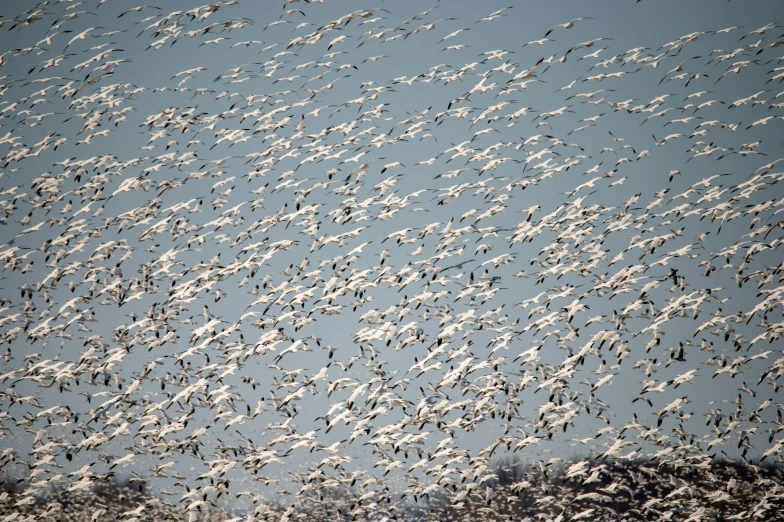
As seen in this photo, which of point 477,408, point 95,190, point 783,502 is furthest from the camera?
point 783,502

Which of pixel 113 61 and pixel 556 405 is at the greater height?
pixel 113 61

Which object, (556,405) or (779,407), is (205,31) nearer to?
(556,405)

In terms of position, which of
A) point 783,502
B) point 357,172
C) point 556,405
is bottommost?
point 783,502

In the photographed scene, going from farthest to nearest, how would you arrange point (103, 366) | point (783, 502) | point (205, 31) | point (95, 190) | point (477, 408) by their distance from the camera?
point (783, 502) → point (95, 190) → point (103, 366) → point (477, 408) → point (205, 31)

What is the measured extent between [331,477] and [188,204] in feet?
52.0

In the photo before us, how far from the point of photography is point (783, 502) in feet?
156

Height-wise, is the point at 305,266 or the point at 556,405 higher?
the point at 305,266

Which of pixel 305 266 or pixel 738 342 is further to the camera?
pixel 305 266

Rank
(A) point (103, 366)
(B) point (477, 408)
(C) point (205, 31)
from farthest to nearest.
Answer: (A) point (103, 366) → (B) point (477, 408) → (C) point (205, 31)

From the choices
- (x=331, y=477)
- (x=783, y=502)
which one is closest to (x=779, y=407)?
(x=783, y=502)

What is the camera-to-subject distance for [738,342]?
3666cm

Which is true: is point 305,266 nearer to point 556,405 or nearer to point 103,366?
point 103,366

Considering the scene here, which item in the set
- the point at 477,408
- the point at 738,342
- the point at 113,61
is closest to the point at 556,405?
the point at 477,408

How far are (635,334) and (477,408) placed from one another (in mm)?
7518
